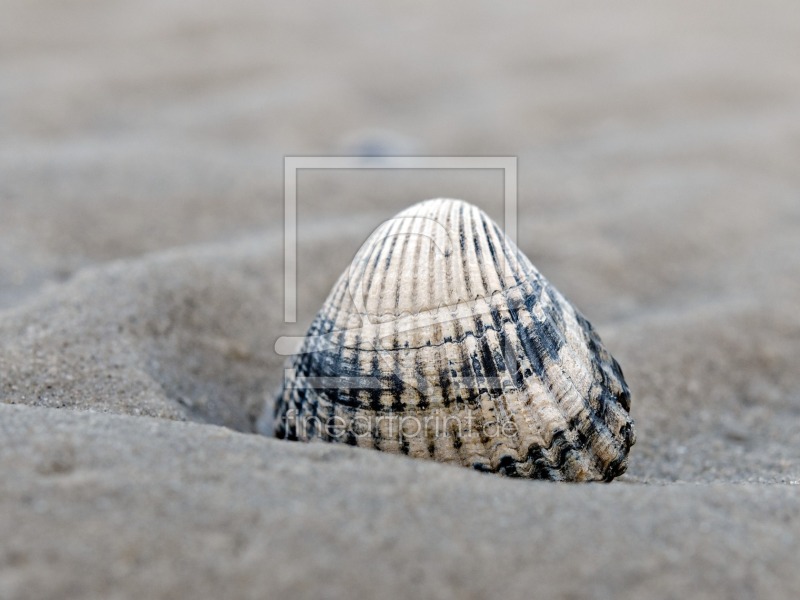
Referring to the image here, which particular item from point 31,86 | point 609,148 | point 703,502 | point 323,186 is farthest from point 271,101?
point 703,502

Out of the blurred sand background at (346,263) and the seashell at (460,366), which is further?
the seashell at (460,366)

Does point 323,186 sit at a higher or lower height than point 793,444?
higher

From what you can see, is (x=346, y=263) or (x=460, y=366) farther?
(x=346, y=263)

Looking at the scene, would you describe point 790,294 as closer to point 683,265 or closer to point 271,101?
point 683,265
